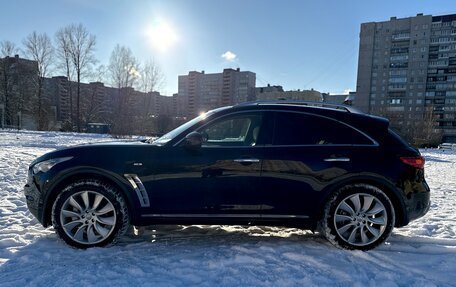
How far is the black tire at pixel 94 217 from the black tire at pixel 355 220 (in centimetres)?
239

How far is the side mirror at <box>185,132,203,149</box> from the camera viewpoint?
3473 mm

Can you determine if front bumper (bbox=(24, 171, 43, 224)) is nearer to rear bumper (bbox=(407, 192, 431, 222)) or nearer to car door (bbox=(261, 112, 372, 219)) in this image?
car door (bbox=(261, 112, 372, 219))

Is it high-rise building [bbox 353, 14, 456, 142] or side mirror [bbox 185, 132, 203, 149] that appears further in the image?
high-rise building [bbox 353, 14, 456, 142]

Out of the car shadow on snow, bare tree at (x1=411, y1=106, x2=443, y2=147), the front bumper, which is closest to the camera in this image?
the car shadow on snow

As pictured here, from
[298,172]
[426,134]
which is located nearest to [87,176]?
[298,172]

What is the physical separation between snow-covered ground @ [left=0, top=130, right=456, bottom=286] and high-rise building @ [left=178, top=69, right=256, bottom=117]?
81121mm

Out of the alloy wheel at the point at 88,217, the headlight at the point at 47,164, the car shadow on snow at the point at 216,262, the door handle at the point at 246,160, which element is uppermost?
the door handle at the point at 246,160

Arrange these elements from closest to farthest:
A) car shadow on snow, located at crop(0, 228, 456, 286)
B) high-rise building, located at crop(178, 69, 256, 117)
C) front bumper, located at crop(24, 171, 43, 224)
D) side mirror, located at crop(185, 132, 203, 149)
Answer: car shadow on snow, located at crop(0, 228, 456, 286) < side mirror, located at crop(185, 132, 203, 149) < front bumper, located at crop(24, 171, 43, 224) < high-rise building, located at crop(178, 69, 256, 117)

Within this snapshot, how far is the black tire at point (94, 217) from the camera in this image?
11.5 ft

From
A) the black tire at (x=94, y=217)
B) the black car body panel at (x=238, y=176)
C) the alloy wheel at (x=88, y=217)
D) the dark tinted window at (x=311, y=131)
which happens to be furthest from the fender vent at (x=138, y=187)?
the dark tinted window at (x=311, y=131)

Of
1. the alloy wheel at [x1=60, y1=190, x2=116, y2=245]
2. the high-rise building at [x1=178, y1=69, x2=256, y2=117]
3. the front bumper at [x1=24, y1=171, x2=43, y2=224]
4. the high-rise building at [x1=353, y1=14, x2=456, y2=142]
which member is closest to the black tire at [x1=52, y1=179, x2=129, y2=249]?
the alloy wheel at [x1=60, y1=190, x2=116, y2=245]

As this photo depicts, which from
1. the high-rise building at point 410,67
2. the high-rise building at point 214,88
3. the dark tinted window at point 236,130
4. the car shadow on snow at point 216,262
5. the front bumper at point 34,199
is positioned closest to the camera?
the car shadow on snow at point 216,262

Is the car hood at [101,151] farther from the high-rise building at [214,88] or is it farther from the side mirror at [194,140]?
the high-rise building at [214,88]

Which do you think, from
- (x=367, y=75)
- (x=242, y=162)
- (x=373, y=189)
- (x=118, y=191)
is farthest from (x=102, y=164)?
(x=367, y=75)
